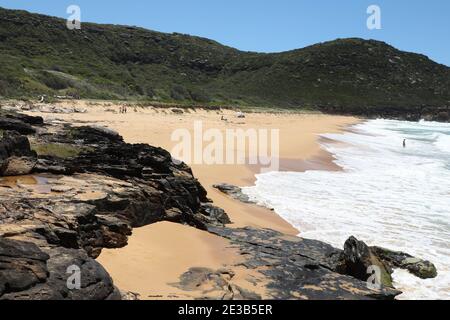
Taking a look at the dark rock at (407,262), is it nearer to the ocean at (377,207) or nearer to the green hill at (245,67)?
the ocean at (377,207)

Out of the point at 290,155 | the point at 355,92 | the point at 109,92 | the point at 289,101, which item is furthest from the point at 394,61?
the point at 290,155

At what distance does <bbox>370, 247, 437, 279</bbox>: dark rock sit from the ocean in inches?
5.7

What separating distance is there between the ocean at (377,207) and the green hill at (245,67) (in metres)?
47.1

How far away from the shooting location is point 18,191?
761 centimetres

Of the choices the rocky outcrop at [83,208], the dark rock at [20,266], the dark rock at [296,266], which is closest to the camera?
the dark rock at [20,266]

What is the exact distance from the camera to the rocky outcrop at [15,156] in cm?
883

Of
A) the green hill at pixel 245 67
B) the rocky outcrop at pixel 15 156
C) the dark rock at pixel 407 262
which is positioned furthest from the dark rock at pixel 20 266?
the green hill at pixel 245 67

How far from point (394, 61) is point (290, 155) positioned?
411ft

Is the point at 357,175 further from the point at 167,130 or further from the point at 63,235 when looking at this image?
the point at 63,235

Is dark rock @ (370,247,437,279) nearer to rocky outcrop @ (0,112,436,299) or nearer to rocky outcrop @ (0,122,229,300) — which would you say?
rocky outcrop @ (0,112,436,299)

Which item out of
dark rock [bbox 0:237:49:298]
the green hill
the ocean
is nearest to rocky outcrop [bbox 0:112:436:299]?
dark rock [bbox 0:237:49:298]

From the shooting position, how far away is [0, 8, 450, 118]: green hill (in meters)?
83.6

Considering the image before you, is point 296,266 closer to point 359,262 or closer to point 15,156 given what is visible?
point 359,262

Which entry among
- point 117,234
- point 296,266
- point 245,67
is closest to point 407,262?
point 296,266
